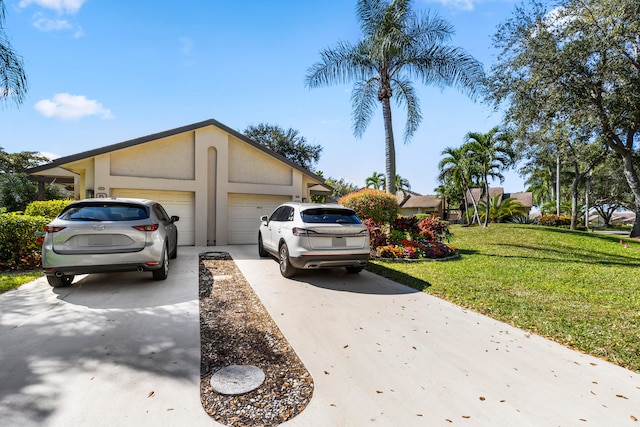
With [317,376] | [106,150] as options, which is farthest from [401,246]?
[106,150]

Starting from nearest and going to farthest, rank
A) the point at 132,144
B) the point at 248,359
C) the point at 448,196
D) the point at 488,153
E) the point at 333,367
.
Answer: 1. the point at 333,367
2. the point at 248,359
3. the point at 132,144
4. the point at 488,153
5. the point at 448,196

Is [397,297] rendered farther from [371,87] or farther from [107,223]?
[371,87]

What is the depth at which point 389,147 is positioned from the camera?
12555 mm

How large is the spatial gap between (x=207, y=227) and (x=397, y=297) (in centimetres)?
890

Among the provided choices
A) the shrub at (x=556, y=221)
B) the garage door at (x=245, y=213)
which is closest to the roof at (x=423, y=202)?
the shrub at (x=556, y=221)

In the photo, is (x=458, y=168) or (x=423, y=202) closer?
(x=458, y=168)

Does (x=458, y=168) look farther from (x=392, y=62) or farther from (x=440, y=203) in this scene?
(x=440, y=203)

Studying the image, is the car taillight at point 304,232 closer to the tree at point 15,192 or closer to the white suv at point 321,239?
the white suv at point 321,239

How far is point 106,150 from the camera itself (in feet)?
33.4

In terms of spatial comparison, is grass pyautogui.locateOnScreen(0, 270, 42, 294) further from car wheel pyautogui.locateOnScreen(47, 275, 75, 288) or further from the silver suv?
the silver suv

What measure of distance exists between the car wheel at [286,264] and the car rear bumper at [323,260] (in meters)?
0.27

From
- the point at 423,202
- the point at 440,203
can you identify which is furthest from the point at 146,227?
the point at 423,202

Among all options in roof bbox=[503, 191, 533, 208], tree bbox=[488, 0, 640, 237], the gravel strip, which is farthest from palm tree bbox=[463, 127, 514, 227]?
roof bbox=[503, 191, 533, 208]

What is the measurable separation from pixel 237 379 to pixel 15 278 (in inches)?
249
